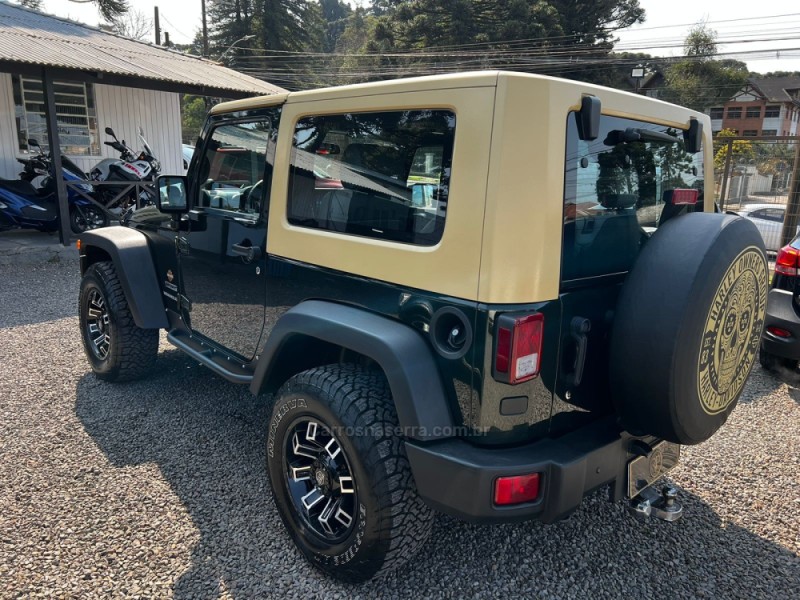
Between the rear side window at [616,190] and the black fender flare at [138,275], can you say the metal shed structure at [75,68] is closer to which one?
the black fender flare at [138,275]

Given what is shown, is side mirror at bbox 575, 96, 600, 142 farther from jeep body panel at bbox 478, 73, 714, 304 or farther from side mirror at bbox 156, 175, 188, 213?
side mirror at bbox 156, 175, 188, 213

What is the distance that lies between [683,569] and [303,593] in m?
1.57

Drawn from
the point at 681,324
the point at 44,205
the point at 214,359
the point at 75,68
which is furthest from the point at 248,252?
the point at 44,205

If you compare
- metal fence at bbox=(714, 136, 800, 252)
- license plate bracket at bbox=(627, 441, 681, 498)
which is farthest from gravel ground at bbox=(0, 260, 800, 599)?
metal fence at bbox=(714, 136, 800, 252)

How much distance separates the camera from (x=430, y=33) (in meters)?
32.6

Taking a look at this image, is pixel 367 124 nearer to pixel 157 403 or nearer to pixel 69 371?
pixel 157 403

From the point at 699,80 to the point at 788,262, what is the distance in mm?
43331

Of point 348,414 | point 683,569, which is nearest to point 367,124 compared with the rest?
point 348,414

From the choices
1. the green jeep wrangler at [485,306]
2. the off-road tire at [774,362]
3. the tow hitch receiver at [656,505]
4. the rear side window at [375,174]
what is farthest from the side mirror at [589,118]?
the off-road tire at [774,362]

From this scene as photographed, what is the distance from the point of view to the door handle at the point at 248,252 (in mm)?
2832

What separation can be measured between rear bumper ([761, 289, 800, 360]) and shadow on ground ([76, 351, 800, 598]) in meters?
1.82

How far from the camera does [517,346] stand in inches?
73.4

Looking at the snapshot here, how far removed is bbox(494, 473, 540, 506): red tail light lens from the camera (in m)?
1.91

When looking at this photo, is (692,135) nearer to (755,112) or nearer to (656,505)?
(656,505)
